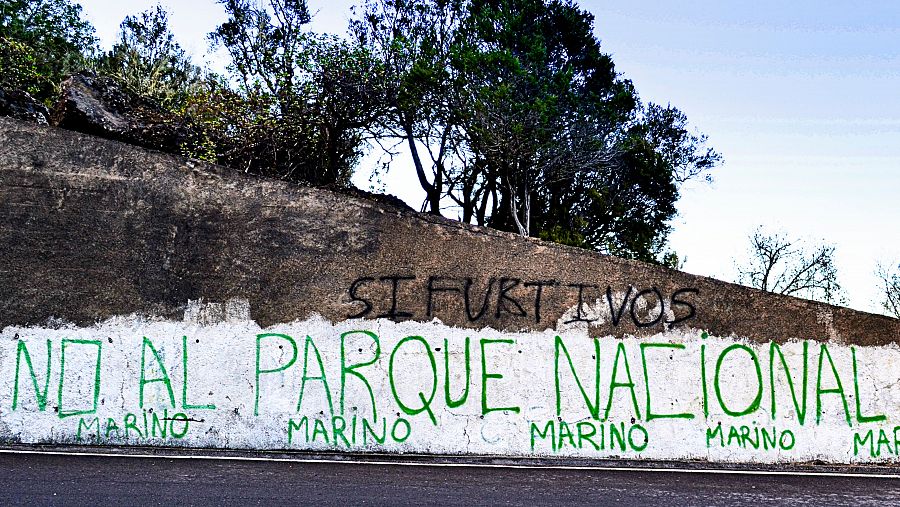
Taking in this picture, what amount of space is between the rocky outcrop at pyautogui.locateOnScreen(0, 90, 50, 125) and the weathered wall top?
402 centimetres

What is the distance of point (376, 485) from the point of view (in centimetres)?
682

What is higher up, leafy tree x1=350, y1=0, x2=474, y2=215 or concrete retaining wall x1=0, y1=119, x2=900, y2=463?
leafy tree x1=350, y1=0, x2=474, y2=215

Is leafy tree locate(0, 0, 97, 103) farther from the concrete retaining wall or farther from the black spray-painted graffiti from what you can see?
the black spray-painted graffiti

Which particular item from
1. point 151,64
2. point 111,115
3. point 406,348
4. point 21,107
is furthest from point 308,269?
point 151,64

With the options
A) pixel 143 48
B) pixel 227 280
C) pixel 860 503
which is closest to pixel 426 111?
pixel 143 48

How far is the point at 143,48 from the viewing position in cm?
2411

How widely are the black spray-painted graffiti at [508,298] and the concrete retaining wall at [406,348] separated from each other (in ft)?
0.06

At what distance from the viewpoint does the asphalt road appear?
20.2 ft

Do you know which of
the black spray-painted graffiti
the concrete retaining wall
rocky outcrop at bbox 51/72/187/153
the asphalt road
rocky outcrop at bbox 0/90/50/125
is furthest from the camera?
rocky outcrop at bbox 0/90/50/125

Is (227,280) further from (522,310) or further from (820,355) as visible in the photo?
(820,355)

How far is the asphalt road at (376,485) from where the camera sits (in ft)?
20.2

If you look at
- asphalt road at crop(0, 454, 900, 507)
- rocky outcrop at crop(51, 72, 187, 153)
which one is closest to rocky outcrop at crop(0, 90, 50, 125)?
rocky outcrop at crop(51, 72, 187, 153)

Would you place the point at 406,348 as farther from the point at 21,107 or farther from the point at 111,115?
the point at 21,107

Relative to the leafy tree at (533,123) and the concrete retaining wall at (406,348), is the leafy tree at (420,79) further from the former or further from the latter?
the concrete retaining wall at (406,348)
